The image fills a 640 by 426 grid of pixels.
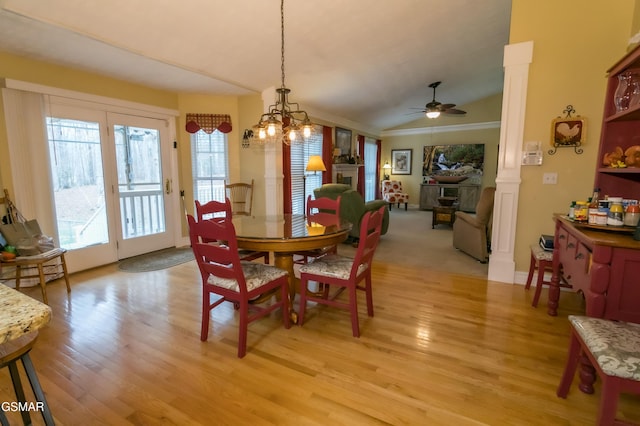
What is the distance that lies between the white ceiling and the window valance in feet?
1.33

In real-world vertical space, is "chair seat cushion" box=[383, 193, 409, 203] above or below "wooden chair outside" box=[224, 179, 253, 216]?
below

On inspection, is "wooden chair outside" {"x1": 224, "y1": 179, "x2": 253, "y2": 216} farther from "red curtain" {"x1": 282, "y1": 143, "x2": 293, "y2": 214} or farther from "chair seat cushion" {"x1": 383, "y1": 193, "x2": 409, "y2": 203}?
A: "chair seat cushion" {"x1": 383, "y1": 193, "x2": 409, "y2": 203}

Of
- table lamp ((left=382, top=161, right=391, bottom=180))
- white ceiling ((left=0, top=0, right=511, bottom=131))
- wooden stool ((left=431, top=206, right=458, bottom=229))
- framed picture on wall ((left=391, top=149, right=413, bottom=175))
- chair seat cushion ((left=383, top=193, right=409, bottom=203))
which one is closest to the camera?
white ceiling ((left=0, top=0, right=511, bottom=131))

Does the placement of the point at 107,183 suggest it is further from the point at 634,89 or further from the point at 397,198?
the point at 397,198

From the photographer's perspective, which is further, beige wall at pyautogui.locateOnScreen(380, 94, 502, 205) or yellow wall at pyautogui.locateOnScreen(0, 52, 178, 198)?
beige wall at pyautogui.locateOnScreen(380, 94, 502, 205)

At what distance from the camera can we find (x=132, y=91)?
4016mm

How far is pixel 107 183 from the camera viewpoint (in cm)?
387

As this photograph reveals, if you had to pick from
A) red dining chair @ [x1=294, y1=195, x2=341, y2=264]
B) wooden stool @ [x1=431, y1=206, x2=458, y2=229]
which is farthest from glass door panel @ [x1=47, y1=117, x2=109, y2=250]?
wooden stool @ [x1=431, y1=206, x2=458, y2=229]

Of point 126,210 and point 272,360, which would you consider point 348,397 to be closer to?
point 272,360

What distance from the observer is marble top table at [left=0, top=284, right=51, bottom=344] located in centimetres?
71

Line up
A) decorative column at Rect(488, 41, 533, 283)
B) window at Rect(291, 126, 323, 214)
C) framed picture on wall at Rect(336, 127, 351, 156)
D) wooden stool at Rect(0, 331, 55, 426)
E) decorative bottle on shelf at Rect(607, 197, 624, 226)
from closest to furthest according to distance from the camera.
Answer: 1. wooden stool at Rect(0, 331, 55, 426)
2. decorative bottle on shelf at Rect(607, 197, 624, 226)
3. decorative column at Rect(488, 41, 533, 283)
4. window at Rect(291, 126, 323, 214)
5. framed picture on wall at Rect(336, 127, 351, 156)

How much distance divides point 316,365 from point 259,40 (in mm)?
3197

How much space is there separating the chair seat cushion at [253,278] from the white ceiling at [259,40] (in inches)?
89.1

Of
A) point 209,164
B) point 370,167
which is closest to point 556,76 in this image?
point 209,164
